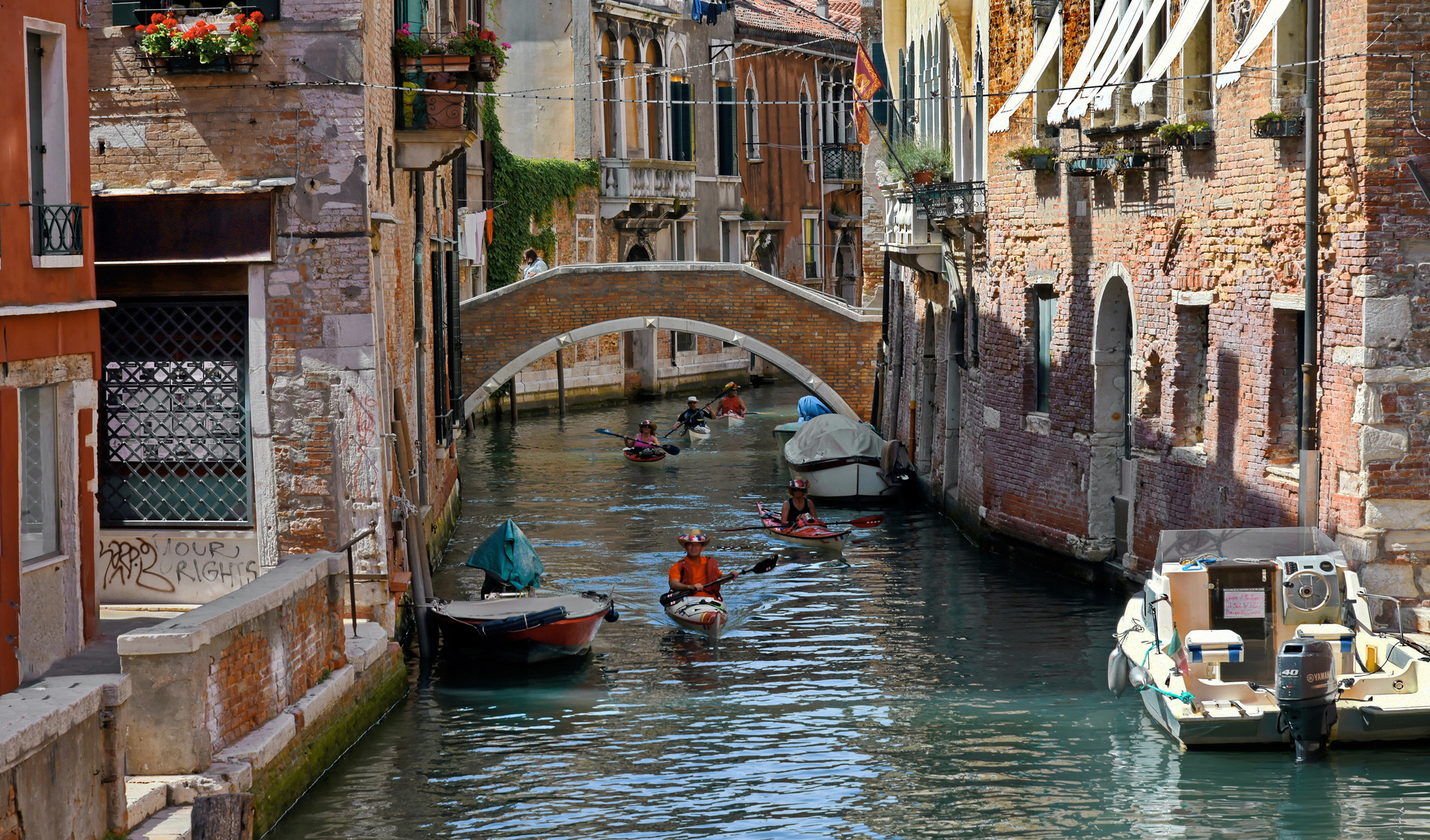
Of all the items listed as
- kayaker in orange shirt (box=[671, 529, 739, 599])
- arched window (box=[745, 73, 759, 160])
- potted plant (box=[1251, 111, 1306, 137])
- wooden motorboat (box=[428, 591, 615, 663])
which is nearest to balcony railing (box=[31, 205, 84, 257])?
wooden motorboat (box=[428, 591, 615, 663])

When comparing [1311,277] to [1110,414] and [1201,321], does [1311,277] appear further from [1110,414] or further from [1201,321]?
[1110,414]

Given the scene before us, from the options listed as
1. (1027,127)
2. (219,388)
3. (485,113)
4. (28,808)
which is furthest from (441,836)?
(485,113)

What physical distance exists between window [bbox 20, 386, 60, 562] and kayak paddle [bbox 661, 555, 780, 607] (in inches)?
232

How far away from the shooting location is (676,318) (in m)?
27.1

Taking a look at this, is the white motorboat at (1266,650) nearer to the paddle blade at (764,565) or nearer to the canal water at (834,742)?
the canal water at (834,742)

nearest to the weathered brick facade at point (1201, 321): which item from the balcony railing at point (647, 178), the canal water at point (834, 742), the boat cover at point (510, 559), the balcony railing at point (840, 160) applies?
the canal water at point (834, 742)

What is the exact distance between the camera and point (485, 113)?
27.7 meters

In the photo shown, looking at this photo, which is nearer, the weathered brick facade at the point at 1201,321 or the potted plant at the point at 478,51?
the weathered brick facade at the point at 1201,321

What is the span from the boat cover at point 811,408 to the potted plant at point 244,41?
1635 centimetres

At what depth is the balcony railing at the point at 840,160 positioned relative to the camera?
41.9 m

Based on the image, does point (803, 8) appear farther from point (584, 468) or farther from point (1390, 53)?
point (1390, 53)

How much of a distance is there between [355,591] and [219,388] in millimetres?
1577

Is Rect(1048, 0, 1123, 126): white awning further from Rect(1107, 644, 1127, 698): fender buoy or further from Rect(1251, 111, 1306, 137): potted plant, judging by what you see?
Rect(1107, 644, 1127, 698): fender buoy

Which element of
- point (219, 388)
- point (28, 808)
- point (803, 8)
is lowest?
point (28, 808)
